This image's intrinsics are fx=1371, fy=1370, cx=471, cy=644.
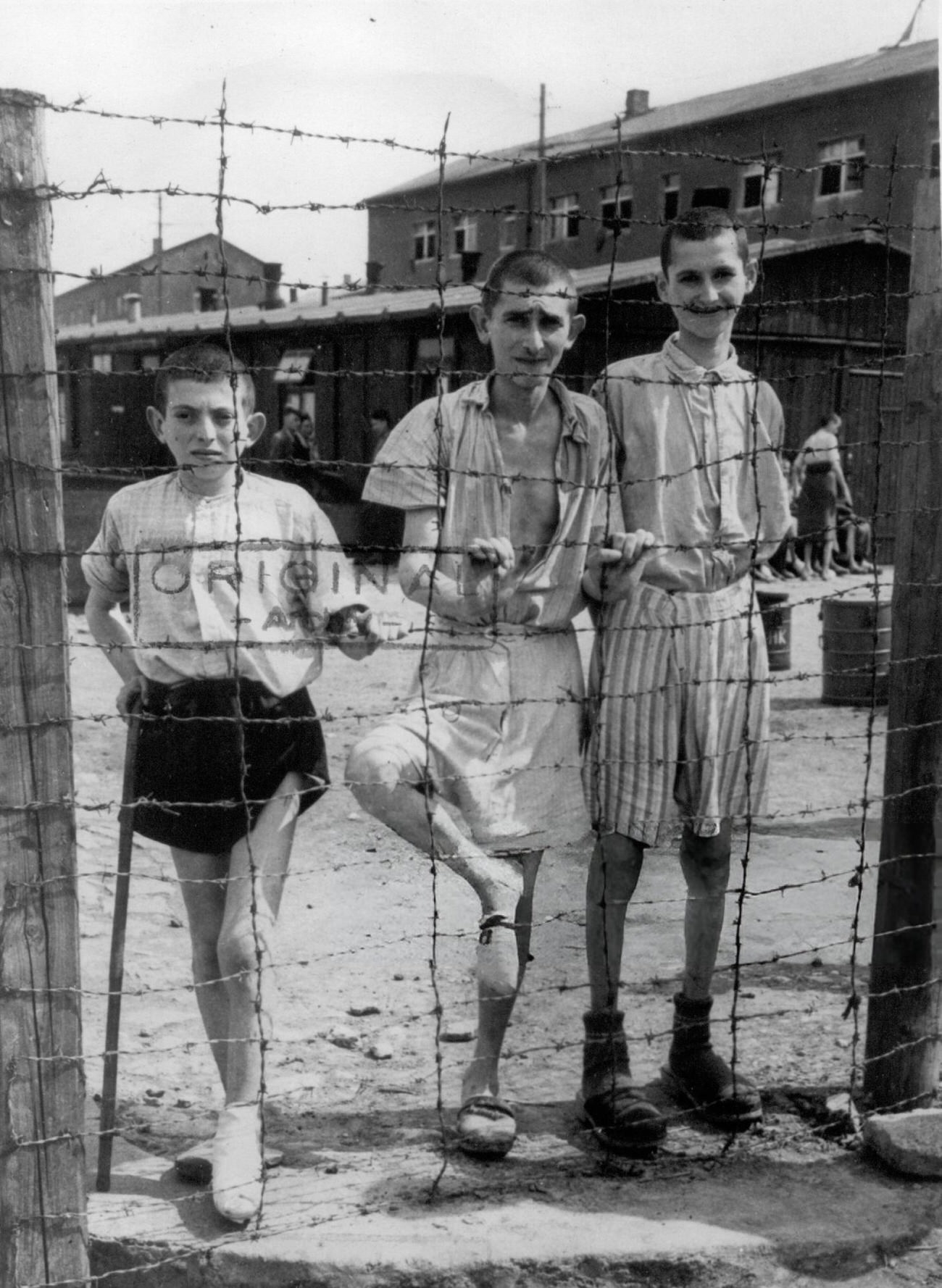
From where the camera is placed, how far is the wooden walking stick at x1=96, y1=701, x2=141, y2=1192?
9.75 ft

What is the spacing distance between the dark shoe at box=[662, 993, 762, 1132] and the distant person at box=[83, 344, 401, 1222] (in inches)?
43.7

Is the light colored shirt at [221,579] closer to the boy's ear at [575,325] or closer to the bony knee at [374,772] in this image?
the bony knee at [374,772]

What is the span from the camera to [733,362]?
11.2ft

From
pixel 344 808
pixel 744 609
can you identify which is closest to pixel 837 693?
pixel 344 808

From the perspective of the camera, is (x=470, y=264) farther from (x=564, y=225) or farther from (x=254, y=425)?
(x=564, y=225)

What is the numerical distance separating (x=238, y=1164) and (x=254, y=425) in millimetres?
1624

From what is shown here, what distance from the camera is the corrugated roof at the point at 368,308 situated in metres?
15.1

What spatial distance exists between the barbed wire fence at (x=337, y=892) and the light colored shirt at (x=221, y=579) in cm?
5

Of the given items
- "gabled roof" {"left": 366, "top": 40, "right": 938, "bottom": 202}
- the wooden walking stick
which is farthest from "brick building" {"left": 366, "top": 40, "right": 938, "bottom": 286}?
the wooden walking stick

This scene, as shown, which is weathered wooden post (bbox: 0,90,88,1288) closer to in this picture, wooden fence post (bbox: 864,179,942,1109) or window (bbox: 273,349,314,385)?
wooden fence post (bbox: 864,179,942,1109)

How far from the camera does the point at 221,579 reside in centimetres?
298

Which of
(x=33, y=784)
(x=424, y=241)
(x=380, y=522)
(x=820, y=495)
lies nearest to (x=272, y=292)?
(x=424, y=241)

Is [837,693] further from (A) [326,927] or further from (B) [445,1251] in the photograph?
(B) [445,1251]

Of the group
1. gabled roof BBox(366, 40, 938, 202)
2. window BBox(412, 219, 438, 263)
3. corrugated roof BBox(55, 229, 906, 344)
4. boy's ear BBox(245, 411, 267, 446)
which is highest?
gabled roof BBox(366, 40, 938, 202)
